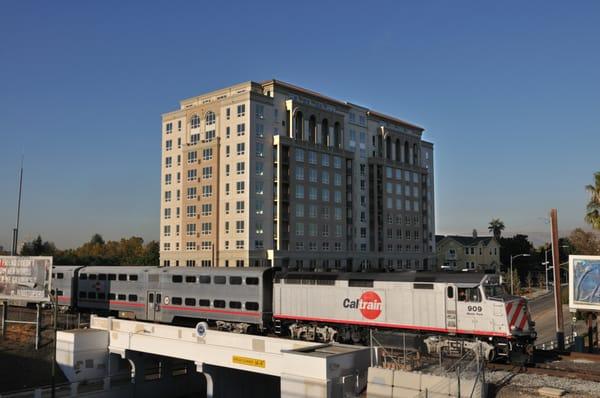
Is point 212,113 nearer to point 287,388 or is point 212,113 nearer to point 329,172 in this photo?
point 329,172

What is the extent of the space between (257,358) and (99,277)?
79.8ft

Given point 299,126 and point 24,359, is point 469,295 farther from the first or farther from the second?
point 299,126

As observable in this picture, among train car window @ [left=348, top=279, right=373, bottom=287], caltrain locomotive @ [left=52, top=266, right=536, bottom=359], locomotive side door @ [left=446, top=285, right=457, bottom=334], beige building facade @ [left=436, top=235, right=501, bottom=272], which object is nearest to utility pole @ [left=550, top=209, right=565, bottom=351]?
caltrain locomotive @ [left=52, top=266, right=536, bottom=359]

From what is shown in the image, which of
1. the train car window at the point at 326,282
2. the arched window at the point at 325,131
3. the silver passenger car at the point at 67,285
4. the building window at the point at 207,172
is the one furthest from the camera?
the arched window at the point at 325,131

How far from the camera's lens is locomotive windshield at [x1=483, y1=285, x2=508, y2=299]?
2709 cm

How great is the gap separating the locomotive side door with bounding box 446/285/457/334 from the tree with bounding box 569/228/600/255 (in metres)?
38.0

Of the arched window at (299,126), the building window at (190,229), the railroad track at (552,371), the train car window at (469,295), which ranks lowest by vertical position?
the railroad track at (552,371)

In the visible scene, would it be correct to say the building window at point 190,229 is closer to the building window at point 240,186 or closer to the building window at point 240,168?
the building window at point 240,186

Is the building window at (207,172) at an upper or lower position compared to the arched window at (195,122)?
lower

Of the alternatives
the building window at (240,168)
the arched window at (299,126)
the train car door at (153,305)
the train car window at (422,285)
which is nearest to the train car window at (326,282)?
the train car window at (422,285)

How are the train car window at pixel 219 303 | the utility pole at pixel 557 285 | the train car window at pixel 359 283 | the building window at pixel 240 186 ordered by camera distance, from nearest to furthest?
the train car window at pixel 359 283
the utility pole at pixel 557 285
the train car window at pixel 219 303
the building window at pixel 240 186

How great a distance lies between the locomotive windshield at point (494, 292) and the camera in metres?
27.1

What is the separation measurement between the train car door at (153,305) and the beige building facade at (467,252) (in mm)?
88364

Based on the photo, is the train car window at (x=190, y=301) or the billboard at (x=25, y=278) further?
the billboard at (x=25, y=278)
